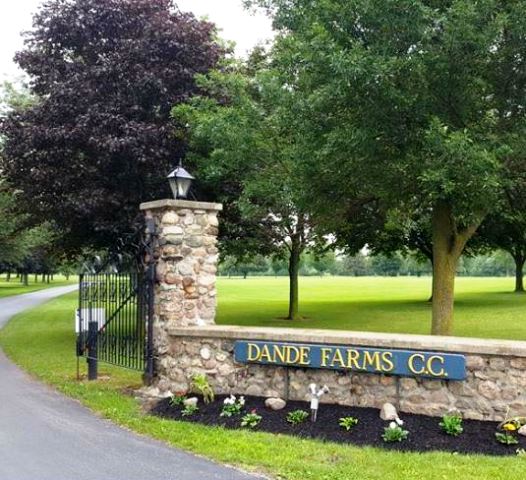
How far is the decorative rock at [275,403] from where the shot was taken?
7.23 m

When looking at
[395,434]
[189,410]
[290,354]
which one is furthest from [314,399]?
[189,410]

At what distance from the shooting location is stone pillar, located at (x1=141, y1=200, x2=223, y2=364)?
8.46 metres

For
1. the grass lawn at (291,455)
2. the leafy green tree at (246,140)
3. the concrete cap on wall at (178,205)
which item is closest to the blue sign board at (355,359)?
the grass lawn at (291,455)

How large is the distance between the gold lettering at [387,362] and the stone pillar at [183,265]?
291 centimetres

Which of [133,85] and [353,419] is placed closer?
[353,419]

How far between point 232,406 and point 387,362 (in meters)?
1.96

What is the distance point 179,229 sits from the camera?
28.0 feet

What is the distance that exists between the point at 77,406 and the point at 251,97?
9167 mm

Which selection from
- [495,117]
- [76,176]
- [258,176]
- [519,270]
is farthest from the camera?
[519,270]

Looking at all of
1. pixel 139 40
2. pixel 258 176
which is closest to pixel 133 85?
pixel 139 40

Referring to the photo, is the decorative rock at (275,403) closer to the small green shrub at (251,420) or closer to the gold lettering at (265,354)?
the small green shrub at (251,420)

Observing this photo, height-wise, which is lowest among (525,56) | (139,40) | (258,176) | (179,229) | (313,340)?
(313,340)

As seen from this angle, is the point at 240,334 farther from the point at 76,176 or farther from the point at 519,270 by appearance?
the point at 519,270

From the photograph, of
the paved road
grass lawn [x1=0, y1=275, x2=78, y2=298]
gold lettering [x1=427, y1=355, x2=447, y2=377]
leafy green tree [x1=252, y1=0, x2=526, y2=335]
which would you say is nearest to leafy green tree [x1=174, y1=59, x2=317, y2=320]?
leafy green tree [x1=252, y1=0, x2=526, y2=335]
